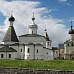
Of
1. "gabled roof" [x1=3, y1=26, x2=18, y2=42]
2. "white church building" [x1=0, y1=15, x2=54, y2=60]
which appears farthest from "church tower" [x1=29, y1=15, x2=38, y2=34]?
"gabled roof" [x1=3, y1=26, x2=18, y2=42]

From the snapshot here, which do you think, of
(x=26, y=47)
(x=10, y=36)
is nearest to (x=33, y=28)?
(x=10, y=36)

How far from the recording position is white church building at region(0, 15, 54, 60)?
2986 cm

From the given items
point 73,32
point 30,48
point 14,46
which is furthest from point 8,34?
point 73,32

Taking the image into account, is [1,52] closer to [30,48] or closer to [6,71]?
[30,48]

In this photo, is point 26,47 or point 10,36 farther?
point 10,36

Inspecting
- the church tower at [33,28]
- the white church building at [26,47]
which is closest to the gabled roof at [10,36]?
the white church building at [26,47]

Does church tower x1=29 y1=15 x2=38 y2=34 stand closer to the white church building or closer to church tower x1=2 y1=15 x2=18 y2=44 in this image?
the white church building

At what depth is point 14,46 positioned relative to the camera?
104 feet

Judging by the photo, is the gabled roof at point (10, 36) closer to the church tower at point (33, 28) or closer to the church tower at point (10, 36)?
the church tower at point (10, 36)

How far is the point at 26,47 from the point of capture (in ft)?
97.7

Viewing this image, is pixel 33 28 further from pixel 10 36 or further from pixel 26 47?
pixel 26 47

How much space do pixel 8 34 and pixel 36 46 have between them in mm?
7865

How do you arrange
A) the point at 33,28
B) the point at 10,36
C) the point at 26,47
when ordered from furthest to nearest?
the point at 33,28 → the point at 10,36 → the point at 26,47

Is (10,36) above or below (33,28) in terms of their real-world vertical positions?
below
